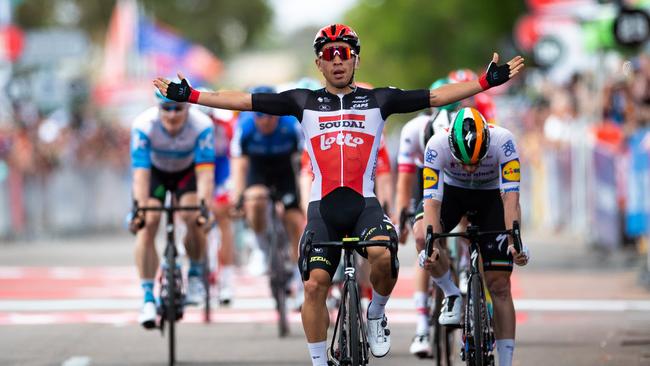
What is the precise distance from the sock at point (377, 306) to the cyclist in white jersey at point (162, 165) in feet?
9.15

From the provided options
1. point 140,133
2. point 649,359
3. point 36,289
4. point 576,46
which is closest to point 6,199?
point 36,289

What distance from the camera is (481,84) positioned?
9.73 metres

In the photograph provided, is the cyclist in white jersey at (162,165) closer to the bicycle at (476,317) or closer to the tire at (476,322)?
the bicycle at (476,317)

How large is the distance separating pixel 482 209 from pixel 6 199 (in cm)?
2040

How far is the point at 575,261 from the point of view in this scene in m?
22.4

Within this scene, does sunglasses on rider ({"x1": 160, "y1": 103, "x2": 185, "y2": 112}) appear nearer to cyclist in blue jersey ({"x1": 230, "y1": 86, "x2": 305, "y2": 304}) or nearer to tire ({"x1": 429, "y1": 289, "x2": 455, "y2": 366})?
cyclist in blue jersey ({"x1": 230, "y1": 86, "x2": 305, "y2": 304})

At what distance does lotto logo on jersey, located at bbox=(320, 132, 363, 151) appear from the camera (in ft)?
32.1

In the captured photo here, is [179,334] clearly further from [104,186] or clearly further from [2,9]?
[2,9]

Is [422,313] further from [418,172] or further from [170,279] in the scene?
[170,279]

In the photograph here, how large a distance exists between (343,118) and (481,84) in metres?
0.83

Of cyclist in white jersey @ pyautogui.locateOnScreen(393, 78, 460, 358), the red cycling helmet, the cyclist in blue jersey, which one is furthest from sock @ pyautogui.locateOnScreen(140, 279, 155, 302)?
the red cycling helmet

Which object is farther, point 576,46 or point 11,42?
point 576,46

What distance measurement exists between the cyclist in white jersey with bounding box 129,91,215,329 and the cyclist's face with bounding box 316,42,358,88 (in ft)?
9.40

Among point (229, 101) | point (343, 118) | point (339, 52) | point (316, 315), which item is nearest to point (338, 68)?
point (339, 52)
